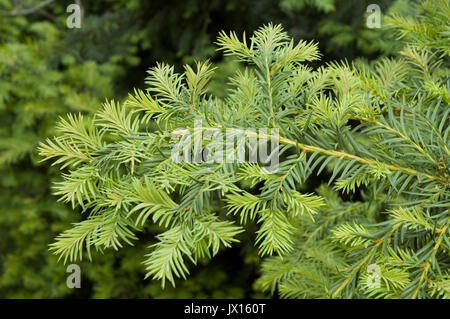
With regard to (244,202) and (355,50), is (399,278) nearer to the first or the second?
(244,202)

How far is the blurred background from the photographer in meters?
1.59

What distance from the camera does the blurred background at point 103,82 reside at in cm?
159

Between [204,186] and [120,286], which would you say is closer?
[204,186]

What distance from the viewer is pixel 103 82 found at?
1.62 metres

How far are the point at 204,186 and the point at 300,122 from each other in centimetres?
18

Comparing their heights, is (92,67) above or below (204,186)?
above

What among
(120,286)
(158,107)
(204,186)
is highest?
(158,107)

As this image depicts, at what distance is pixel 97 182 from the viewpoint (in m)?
0.56

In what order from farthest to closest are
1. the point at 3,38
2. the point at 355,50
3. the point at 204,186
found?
the point at 3,38, the point at 355,50, the point at 204,186

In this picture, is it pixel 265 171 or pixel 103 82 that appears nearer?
pixel 265 171

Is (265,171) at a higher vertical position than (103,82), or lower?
lower

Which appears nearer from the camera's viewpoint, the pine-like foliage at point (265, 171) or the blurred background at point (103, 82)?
the pine-like foliage at point (265, 171)

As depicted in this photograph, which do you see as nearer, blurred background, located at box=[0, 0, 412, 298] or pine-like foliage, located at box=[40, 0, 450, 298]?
pine-like foliage, located at box=[40, 0, 450, 298]

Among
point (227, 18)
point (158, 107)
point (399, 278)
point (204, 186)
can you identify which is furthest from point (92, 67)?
point (399, 278)
